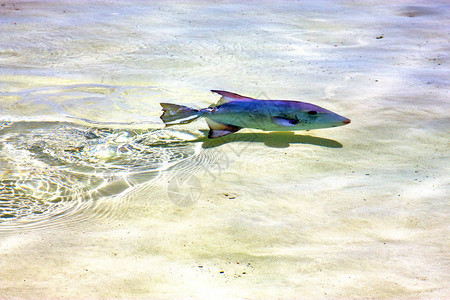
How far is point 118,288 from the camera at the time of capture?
6.47 feet

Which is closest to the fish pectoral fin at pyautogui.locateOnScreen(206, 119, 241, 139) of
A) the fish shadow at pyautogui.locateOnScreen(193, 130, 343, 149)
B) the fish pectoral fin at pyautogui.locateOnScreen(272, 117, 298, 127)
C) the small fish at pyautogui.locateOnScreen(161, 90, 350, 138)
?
the small fish at pyautogui.locateOnScreen(161, 90, 350, 138)

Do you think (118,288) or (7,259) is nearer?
(118,288)

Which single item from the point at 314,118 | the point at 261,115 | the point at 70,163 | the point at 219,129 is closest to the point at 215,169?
the point at 219,129

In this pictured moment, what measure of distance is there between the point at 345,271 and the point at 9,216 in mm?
1804

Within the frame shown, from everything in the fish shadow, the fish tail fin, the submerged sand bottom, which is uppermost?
the fish tail fin

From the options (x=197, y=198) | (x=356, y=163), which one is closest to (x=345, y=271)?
(x=197, y=198)

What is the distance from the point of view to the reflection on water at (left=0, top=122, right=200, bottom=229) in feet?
8.93

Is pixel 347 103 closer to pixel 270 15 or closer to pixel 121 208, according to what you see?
pixel 121 208

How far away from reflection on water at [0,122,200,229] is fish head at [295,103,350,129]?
0.81m

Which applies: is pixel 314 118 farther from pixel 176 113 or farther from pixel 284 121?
pixel 176 113

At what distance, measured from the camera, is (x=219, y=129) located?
3.42 m

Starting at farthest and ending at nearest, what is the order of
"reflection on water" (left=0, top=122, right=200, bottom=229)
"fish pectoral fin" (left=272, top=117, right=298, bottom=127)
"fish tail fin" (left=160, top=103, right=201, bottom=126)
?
"fish tail fin" (left=160, top=103, right=201, bottom=126), "fish pectoral fin" (left=272, top=117, right=298, bottom=127), "reflection on water" (left=0, top=122, right=200, bottom=229)

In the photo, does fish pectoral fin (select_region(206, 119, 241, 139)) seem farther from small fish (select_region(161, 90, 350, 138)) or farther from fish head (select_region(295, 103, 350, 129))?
fish head (select_region(295, 103, 350, 129))

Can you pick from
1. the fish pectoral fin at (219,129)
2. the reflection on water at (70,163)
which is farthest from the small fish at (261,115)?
the reflection on water at (70,163)
